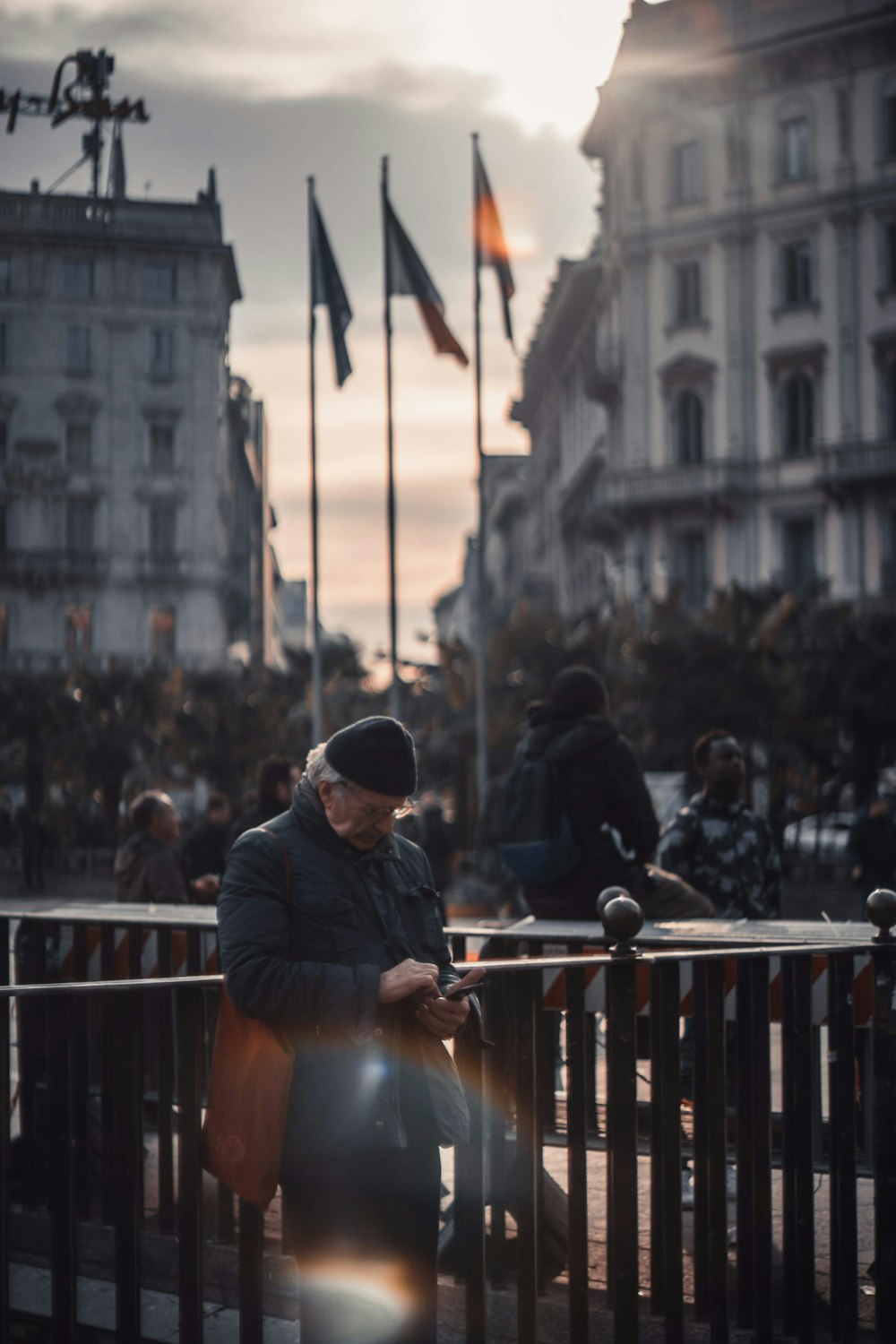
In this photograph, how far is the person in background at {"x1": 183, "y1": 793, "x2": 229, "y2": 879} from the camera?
1128 centimetres

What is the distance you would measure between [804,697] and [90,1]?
59.8ft

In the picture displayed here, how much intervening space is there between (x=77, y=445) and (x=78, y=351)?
3.29 metres

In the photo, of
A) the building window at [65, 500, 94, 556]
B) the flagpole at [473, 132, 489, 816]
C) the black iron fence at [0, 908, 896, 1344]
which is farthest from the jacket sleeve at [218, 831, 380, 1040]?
the building window at [65, 500, 94, 556]

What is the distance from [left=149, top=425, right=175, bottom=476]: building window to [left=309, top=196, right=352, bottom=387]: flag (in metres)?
37.4

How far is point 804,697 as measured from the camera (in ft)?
91.8

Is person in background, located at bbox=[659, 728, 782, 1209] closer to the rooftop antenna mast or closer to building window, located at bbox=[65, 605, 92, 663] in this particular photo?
the rooftop antenna mast

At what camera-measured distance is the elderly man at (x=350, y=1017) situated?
144 inches

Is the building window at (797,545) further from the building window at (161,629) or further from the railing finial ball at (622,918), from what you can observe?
the railing finial ball at (622,918)

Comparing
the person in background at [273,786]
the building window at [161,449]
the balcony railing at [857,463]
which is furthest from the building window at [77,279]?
the person in background at [273,786]

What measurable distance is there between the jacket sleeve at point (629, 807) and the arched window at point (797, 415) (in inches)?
1596

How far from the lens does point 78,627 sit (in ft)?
197

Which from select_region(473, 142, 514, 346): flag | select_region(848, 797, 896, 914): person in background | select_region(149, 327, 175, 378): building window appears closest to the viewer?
select_region(848, 797, 896, 914): person in background

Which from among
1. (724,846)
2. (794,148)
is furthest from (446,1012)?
(794,148)

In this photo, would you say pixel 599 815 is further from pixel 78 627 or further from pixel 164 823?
pixel 78 627
